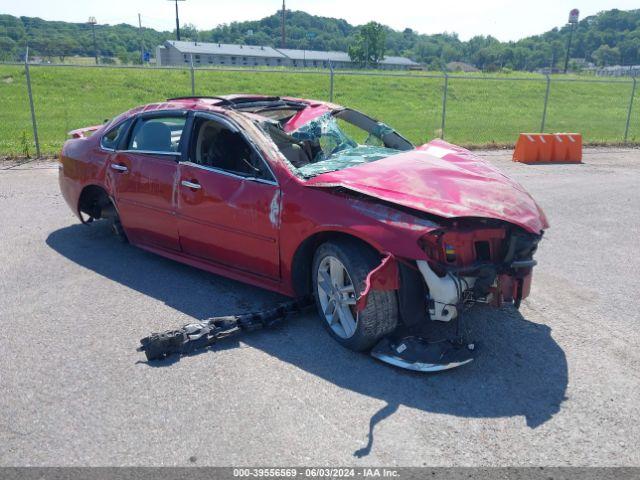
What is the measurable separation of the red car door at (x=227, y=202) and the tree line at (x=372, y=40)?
2255 inches

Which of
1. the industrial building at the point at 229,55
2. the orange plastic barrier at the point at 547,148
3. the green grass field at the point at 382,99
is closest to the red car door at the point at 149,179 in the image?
the orange plastic barrier at the point at 547,148

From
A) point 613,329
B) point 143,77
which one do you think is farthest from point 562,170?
point 143,77

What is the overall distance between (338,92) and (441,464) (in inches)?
1103

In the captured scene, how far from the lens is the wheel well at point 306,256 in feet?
13.4

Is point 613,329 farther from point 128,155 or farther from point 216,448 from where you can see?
point 128,155

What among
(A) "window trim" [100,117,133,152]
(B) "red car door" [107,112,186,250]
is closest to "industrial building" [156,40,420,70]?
(A) "window trim" [100,117,133,152]

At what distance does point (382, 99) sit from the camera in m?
29.0

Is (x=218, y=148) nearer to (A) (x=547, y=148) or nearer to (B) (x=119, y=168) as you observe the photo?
(B) (x=119, y=168)

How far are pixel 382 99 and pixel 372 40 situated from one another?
76.9 metres

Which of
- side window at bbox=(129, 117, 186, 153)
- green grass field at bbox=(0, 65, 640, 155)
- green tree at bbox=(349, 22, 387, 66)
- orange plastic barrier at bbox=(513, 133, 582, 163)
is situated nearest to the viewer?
side window at bbox=(129, 117, 186, 153)

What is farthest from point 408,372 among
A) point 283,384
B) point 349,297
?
point 283,384

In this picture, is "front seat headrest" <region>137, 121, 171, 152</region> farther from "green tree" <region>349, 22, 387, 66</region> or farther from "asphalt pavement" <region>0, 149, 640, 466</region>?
"green tree" <region>349, 22, 387, 66</region>

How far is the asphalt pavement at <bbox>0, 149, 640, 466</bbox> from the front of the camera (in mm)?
2967

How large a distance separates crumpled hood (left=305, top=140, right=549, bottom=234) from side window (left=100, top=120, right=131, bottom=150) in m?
2.56
